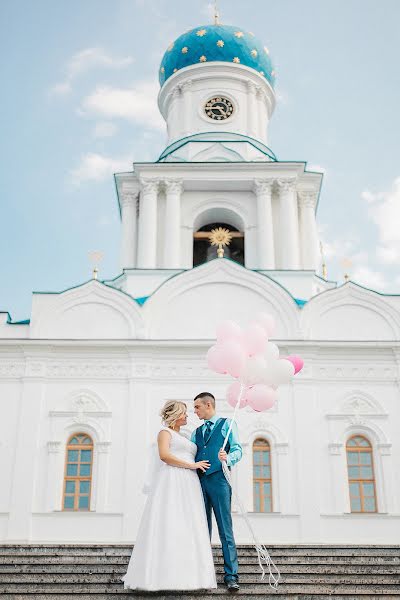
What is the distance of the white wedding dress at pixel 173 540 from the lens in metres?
5.57

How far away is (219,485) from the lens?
6066 mm

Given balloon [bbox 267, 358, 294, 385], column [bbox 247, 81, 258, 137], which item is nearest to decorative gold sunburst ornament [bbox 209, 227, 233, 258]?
column [bbox 247, 81, 258, 137]

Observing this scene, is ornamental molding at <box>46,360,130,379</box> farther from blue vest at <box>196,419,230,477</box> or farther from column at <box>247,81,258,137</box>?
column at <box>247,81,258,137</box>

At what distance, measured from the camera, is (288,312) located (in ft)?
45.8

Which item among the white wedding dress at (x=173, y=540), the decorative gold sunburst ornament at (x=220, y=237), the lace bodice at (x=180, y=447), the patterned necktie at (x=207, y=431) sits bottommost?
the white wedding dress at (x=173, y=540)

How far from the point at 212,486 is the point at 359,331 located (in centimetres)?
848

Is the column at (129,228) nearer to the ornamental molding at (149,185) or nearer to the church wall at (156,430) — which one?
the ornamental molding at (149,185)

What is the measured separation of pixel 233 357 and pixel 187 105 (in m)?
14.1

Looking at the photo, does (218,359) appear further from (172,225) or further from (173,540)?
(172,225)

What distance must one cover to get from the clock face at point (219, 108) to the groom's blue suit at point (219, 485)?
14833 mm

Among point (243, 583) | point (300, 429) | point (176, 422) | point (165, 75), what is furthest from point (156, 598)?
point (165, 75)

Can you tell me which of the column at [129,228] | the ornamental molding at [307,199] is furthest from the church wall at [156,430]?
the ornamental molding at [307,199]

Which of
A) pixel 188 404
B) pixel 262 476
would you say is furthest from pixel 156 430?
pixel 262 476

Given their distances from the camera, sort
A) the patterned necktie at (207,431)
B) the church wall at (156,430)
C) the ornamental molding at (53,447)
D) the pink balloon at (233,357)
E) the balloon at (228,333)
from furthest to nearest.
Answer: the ornamental molding at (53,447) → the church wall at (156,430) → the balloon at (228,333) → the pink balloon at (233,357) → the patterned necktie at (207,431)
